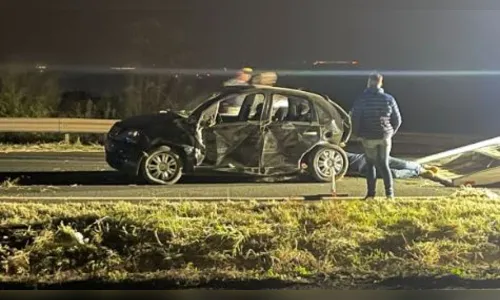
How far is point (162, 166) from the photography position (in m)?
1.59

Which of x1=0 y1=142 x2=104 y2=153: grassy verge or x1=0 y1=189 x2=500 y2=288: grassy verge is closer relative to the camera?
x1=0 y1=189 x2=500 y2=288: grassy verge

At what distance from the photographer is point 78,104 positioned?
1.62 meters

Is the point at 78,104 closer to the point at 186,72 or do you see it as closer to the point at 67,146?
the point at 67,146

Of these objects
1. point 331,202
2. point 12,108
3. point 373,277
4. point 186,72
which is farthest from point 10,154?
point 373,277

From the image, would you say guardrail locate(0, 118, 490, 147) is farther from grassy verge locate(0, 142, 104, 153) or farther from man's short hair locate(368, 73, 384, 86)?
man's short hair locate(368, 73, 384, 86)

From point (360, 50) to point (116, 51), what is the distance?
575 mm

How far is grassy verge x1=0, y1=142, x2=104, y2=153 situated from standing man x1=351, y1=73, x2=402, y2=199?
2.03 feet

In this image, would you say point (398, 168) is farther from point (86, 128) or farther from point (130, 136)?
point (86, 128)

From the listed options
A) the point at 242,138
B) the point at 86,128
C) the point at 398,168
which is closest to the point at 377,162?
the point at 398,168

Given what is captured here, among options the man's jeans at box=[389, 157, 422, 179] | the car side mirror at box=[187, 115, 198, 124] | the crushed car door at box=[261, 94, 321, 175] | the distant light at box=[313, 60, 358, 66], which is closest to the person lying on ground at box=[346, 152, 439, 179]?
the man's jeans at box=[389, 157, 422, 179]

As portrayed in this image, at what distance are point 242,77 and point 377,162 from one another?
1.24 feet

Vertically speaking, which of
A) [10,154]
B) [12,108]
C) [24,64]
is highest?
[24,64]

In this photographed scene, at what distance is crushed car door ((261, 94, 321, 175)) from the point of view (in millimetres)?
1593

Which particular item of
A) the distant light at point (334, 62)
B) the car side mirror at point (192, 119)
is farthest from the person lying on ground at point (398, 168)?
the car side mirror at point (192, 119)
